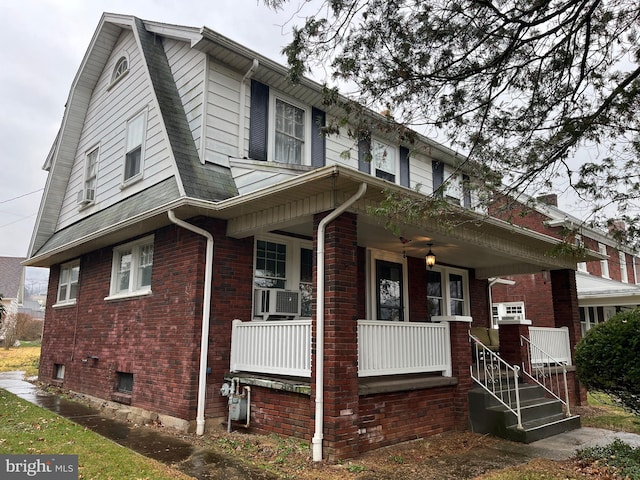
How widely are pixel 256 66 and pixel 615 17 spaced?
5.62 m

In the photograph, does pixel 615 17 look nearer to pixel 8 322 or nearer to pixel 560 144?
pixel 560 144

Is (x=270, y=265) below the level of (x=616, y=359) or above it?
above

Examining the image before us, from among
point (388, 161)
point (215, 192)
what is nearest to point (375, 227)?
point (215, 192)

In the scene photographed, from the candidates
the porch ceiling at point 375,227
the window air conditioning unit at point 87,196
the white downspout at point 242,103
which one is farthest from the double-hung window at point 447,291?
the window air conditioning unit at point 87,196

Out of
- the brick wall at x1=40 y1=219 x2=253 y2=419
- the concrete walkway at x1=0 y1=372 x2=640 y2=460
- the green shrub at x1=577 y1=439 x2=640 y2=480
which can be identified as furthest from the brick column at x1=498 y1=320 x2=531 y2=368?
the brick wall at x1=40 y1=219 x2=253 y2=419

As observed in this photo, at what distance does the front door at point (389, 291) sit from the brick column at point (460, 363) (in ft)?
7.64

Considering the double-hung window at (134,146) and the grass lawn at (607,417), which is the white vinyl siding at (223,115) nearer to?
the double-hung window at (134,146)

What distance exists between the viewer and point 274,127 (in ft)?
31.3

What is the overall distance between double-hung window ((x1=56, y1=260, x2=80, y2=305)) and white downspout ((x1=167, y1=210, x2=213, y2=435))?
20.7 feet

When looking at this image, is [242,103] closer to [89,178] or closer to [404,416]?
[89,178]

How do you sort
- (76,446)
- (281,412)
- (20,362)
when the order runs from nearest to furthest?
1. (76,446)
2. (281,412)
3. (20,362)

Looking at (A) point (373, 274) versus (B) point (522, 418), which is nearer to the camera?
(B) point (522, 418)

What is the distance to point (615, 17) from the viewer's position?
6164 mm

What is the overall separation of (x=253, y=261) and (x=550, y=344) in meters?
6.98
